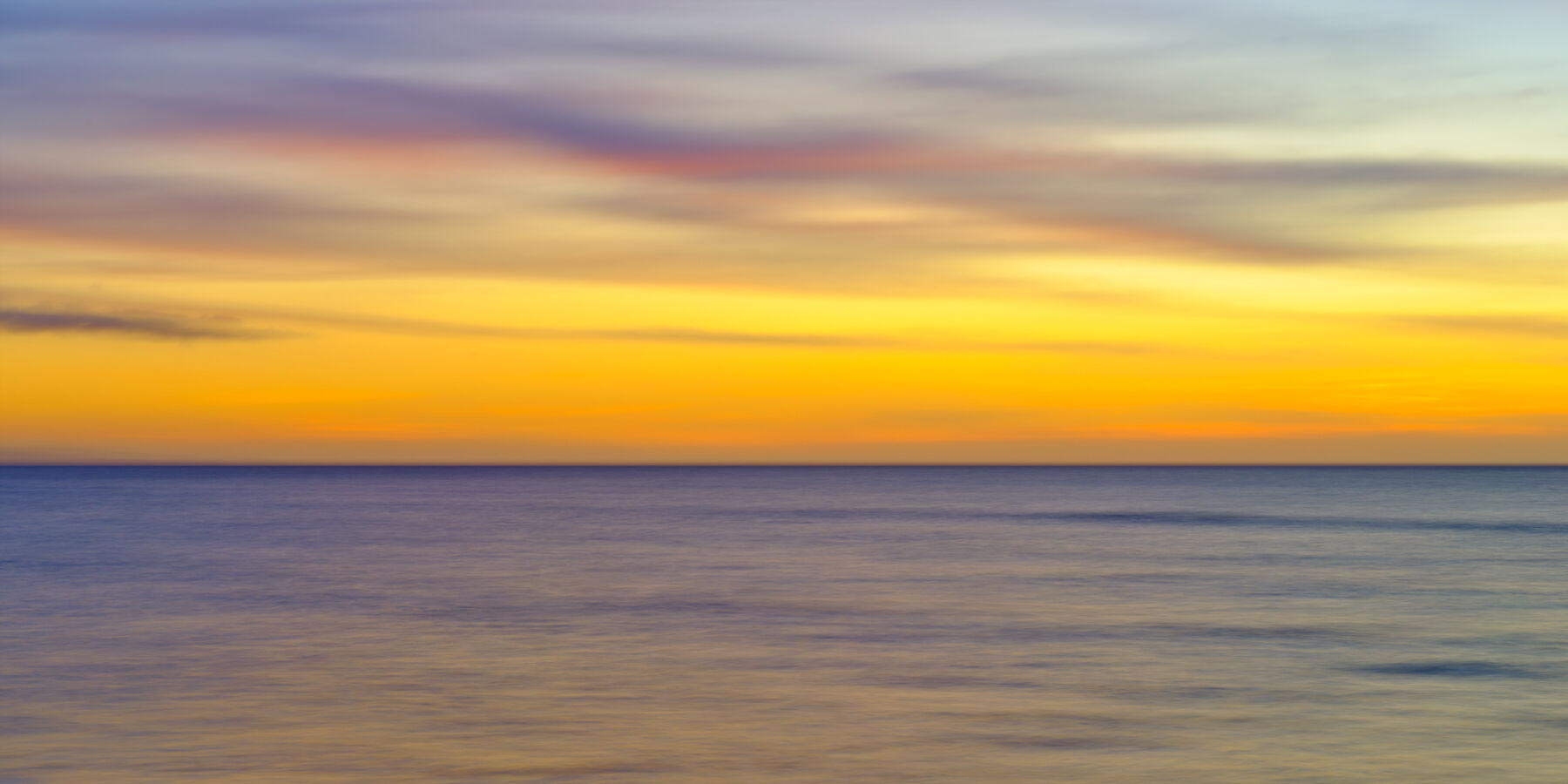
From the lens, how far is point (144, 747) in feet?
58.6

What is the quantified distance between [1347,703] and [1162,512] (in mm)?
76779

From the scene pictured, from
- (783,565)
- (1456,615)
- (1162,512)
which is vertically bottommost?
(1162,512)

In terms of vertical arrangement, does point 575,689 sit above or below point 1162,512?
Answer: above

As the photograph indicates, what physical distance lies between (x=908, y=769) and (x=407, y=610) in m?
19.2

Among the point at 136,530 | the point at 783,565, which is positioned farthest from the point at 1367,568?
the point at 136,530

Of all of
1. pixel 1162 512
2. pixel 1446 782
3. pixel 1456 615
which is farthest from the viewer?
pixel 1162 512

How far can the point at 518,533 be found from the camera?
6519 centimetres

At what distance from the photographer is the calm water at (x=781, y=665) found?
17.4 m

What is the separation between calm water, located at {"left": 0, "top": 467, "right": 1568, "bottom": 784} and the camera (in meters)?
17.4

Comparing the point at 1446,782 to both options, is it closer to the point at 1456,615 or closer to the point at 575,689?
the point at 575,689

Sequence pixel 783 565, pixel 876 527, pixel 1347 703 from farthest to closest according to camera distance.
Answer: pixel 876 527 < pixel 783 565 < pixel 1347 703

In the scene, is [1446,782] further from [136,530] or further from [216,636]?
[136,530]

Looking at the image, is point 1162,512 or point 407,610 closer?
point 407,610

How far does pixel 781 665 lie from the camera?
2448 centimetres
